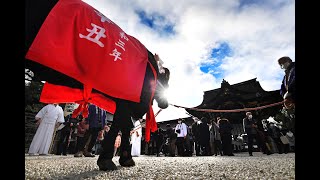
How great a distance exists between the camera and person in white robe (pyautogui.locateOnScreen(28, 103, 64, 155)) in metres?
7.28

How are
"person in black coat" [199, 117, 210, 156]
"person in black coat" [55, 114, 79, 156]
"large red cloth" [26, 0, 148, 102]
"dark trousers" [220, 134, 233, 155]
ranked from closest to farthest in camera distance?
"large red cloth" [26, 0, 148, 102] < "dark trousers" [220, 134, 233, 155] < "person in black coat" [55, 114, 79, 156] < "person in black coat" [199, 117, 210, 156]

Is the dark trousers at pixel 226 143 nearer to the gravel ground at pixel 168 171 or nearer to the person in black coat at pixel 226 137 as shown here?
the person in black coat at pixel 226 137

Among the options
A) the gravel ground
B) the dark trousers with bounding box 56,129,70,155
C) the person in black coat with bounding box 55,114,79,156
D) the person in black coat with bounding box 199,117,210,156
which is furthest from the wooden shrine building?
the gravel ground

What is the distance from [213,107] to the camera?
1795cm

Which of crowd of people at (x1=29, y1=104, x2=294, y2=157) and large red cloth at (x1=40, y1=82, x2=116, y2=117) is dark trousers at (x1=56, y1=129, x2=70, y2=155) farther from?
large red cloth at (x1=40, y1=82, x2=116, y2=117)

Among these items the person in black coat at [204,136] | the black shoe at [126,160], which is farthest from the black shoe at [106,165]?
the person in black coat at [204,136]

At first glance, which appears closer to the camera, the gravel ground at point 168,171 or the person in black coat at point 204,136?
the gravel ground at point 168,171

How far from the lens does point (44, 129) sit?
7.40 meters

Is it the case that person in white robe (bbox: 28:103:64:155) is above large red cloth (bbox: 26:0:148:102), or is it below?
below

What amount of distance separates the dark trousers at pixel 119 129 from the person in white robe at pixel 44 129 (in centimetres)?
565

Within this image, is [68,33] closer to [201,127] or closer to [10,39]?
[10,39]

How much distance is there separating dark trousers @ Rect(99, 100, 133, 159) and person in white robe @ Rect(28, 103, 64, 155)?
5.65 meters

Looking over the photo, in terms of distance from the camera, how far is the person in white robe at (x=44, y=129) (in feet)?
23.9

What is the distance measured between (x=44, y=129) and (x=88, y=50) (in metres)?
6.55
